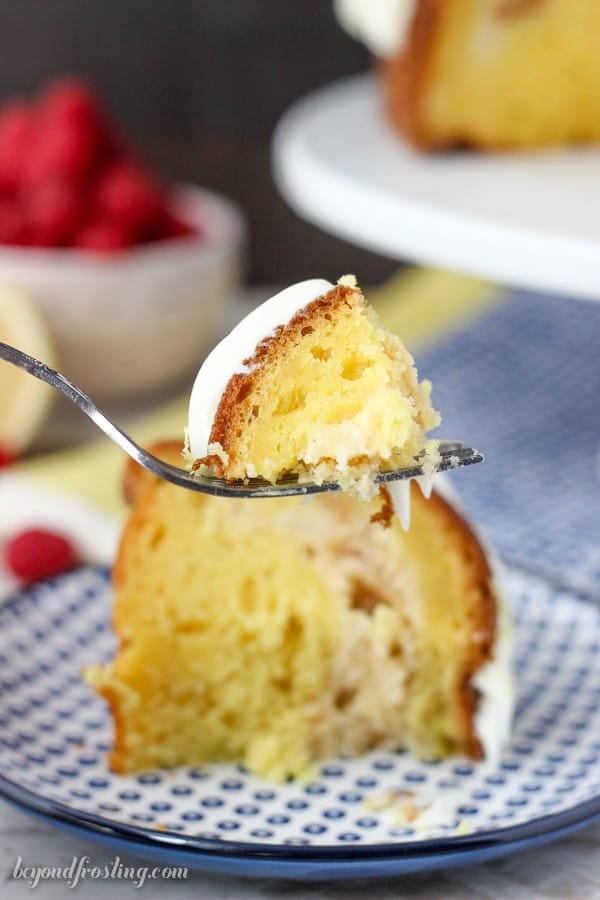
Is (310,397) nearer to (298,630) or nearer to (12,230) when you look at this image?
(298,630)

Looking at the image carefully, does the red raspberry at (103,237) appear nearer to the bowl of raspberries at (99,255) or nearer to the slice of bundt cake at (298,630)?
the bowl of raspberries at (99,255)

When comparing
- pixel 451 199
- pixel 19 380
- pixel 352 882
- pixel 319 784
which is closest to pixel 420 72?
pixel 451 199

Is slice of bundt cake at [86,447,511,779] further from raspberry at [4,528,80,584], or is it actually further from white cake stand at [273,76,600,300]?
white cake stand at [273,76,600,300]

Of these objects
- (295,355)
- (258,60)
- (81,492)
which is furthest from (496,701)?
(258,60)

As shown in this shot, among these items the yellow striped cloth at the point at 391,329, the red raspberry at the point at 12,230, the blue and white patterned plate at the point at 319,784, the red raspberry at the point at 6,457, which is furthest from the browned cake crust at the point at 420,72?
the blue and white patterned plate at the point at 319,784

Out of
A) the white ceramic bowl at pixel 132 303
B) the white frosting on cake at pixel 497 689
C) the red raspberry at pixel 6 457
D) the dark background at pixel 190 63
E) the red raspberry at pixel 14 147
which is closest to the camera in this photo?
the white frosting on cake at pixel 497 689

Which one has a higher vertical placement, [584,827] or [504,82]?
[504,82]

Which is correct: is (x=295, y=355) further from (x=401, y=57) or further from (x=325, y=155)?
(x=401, y=57)
